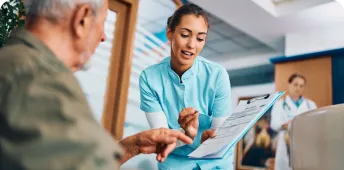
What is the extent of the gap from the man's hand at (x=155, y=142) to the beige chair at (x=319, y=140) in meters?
0.37

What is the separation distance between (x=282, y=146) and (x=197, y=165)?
3.50 m

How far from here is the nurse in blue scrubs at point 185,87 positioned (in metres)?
1.28

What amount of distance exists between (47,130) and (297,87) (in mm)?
4512

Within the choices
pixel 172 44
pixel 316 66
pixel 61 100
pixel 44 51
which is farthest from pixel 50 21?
pixel 316 66

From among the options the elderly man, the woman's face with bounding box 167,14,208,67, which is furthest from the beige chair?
the elderly man

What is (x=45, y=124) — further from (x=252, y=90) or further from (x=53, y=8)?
(x=252, y=90)

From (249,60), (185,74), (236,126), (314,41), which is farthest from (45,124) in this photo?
(249,60)

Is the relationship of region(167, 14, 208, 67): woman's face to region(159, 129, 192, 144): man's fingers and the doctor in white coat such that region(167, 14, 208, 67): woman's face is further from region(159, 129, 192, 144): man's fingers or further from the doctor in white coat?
the doctor in white coat

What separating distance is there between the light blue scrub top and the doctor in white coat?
10.8 feet

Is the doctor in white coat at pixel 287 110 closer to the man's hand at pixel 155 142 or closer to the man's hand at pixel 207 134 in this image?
the man's hand at pixel 207 134

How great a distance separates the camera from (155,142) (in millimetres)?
956

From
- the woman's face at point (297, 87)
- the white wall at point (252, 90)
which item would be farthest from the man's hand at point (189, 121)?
the white wall at point (252, 90)

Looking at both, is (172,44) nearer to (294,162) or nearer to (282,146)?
(294,162)

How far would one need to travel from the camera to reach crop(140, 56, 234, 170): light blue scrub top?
128 cm
